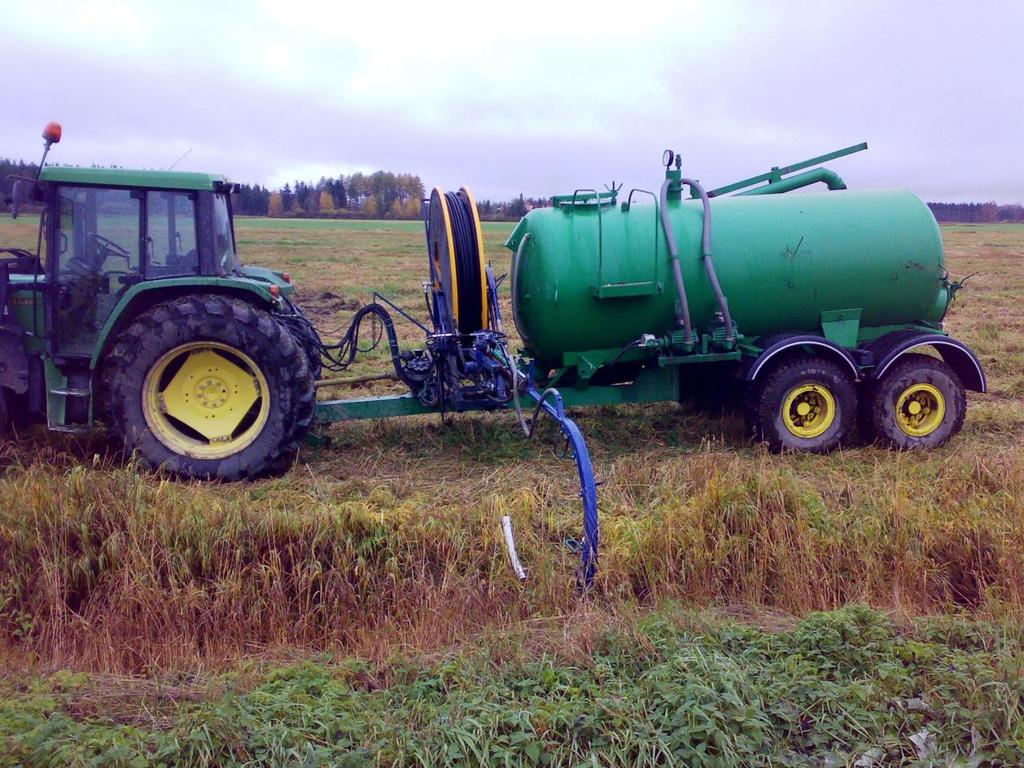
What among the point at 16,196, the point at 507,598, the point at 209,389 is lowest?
the point at 507,598

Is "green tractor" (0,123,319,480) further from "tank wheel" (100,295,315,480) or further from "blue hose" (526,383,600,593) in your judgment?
"blue hose" (526,383,600,593)

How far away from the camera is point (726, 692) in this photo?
340 cm

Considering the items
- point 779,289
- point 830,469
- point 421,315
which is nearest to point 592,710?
point 830,469

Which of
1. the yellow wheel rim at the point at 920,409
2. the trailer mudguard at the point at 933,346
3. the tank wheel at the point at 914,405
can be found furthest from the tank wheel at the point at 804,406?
the yellow wheel rim at the point at 920,409

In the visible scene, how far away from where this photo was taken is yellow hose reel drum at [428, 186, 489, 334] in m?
6.52

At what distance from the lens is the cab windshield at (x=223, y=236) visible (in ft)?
20.3

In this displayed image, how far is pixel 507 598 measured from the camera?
4.77 m

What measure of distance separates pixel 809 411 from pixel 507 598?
321 centimetres

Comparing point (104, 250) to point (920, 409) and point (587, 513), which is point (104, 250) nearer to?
point (587, 513)

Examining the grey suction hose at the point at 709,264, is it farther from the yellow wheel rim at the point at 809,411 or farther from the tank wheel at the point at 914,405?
the tank wheel at the point at 914,405

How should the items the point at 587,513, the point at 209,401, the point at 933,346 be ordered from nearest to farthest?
the point at 587,513, the point at 209,401, the point at 933,346

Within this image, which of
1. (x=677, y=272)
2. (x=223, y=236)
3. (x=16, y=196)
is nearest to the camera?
(x=16, y=196)

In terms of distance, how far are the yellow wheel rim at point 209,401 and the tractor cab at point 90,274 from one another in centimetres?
44

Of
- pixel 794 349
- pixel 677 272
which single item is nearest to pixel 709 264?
pixel 677 272
